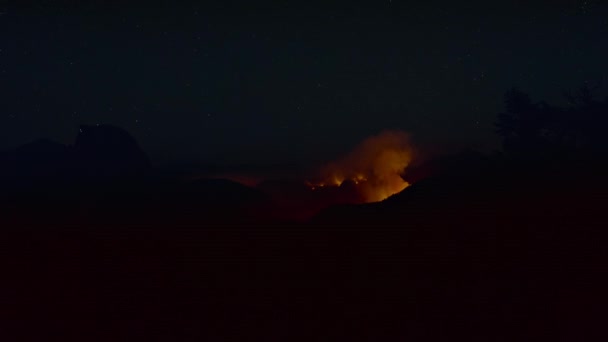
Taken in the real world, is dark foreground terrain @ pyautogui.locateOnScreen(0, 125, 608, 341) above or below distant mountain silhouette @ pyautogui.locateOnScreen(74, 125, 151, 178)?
below

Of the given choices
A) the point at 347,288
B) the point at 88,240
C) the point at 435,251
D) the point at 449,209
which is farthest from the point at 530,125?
the point at 88,240

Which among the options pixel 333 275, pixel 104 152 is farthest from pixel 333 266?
pixel 104 152

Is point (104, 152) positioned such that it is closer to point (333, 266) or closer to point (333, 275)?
point (333, 266)

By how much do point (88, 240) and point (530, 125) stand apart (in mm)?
22866

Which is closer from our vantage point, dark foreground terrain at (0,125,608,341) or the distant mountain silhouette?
dark foreground terrain at (0,125,608,341)

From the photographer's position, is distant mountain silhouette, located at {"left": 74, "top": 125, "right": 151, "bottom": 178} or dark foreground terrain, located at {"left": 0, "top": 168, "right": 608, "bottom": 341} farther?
distant mountain silhouette, located at {"left": 74, "top": 125, "right": 151, "bottom": 178}

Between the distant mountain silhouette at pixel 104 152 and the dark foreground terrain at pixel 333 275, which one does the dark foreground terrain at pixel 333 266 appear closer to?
the dark foreground terrain at pixel 333 275

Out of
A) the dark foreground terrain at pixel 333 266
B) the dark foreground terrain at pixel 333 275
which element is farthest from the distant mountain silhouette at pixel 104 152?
the dark foreground terrain at pixel 333 275

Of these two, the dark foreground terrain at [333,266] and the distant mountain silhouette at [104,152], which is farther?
the distant mountain silhouette at [104,152]

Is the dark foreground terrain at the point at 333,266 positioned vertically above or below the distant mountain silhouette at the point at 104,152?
below

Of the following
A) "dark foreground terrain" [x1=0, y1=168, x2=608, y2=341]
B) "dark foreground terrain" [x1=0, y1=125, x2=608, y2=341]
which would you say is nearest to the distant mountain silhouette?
"dark foreground terrain" [x1=0, y1=125, x2=608, y2=341]

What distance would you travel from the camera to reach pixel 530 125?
895 inches

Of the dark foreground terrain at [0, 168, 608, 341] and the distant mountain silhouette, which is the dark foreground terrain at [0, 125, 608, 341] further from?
the distant mountain silhouette

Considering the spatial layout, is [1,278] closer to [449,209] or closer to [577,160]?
[449,209]
